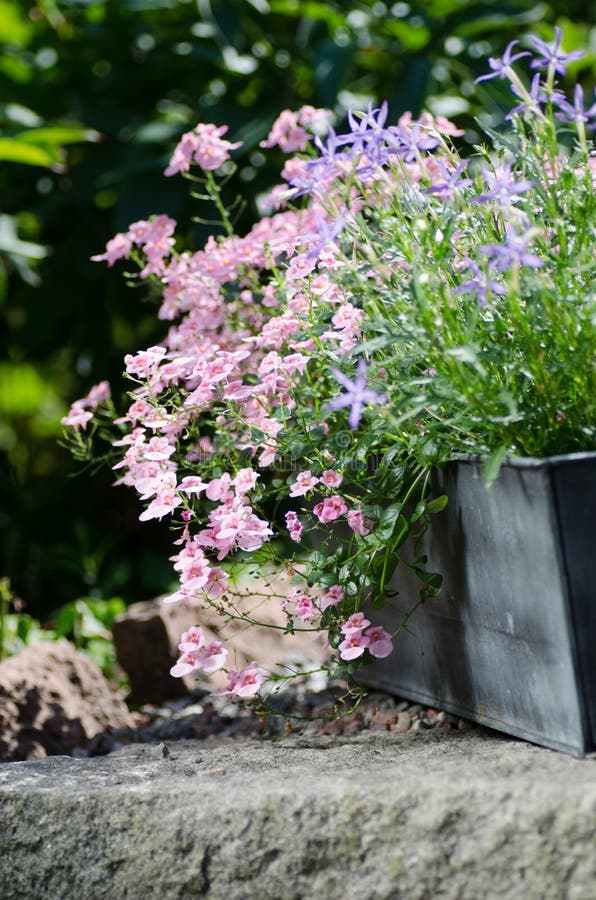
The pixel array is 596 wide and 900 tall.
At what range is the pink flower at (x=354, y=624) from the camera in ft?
4.65

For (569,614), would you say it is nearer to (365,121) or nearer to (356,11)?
(365,121)

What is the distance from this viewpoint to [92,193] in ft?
9.62

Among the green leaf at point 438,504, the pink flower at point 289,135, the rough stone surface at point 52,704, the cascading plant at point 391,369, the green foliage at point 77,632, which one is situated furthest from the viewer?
the green foliage at point 77,632

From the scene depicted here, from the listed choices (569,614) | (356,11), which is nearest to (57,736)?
(569,614)

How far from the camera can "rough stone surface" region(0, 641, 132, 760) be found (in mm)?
1796

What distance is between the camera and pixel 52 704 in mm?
1903

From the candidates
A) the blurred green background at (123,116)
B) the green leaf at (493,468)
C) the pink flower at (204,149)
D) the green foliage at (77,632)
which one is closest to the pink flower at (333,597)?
the green leaf at (493,468)

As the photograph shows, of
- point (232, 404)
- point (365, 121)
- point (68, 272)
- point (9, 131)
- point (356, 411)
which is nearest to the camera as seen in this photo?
point (356, 411)

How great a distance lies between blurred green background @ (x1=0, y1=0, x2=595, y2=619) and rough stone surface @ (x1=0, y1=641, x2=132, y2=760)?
90cm

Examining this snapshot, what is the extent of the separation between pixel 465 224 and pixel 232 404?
0.45 metres

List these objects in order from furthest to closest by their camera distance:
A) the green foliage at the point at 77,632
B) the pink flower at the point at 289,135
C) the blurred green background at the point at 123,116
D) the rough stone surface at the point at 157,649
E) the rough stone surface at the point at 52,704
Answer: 1. the blurred green background at the point at 123,116
2. the green foliage at the point at 77,632
3. the rough stone surface at the point at 157,649
4. the pink flower at the point at 289,135
5. the rough stone surface at the point at 52,704

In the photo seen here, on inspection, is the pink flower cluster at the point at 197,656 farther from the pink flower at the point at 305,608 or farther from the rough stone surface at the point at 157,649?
the rough stone surface at the point at 157,649

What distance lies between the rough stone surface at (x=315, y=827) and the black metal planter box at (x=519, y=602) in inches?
2.2

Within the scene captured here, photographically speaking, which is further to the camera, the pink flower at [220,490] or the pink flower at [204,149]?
the pink flower at [204,149]
